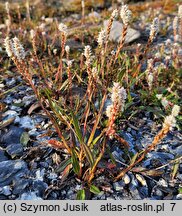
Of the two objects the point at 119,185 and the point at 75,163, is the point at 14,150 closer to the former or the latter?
the point at 75,163

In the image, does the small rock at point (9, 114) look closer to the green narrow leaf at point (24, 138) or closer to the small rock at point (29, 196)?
the green narrow leaf at point (24, 138)

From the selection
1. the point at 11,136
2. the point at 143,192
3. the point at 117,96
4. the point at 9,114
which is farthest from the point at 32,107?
the point at 117,96

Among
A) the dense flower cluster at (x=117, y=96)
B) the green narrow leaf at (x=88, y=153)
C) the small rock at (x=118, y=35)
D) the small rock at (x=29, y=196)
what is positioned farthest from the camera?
the small rock at (x=118, y=35)

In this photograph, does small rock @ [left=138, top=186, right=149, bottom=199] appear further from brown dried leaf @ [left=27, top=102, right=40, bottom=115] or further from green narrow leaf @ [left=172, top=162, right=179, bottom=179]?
brown dried leaf @ [left=27, top=102, right=40, bottom=115]

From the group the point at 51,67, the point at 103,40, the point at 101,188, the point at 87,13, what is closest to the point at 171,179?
the point at 101,188

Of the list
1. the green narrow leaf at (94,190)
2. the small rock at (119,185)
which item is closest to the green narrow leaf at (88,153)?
the green narrow leaf at (94,190)

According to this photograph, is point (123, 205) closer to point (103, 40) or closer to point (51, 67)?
point (103, 40)

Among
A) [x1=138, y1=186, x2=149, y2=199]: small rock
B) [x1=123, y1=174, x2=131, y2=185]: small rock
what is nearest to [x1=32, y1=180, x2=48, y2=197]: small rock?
[x1=123, y1=174, x2=131, y2=185]: small rock

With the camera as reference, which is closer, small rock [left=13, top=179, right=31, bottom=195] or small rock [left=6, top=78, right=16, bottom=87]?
small rock [left=13, top=179, right=31, bottom=195]

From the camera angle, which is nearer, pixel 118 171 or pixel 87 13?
pixel 118 171

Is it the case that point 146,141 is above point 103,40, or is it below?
below

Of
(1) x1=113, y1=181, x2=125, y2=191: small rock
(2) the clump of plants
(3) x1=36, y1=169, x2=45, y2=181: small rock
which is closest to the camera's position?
(2) the clump of plants
